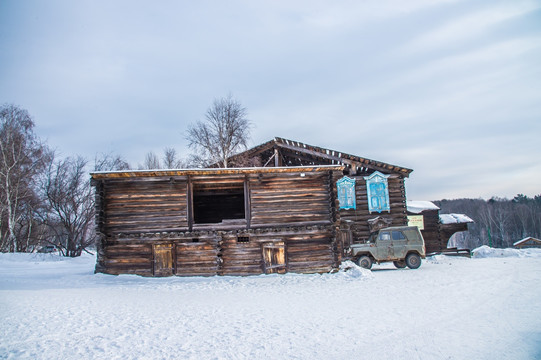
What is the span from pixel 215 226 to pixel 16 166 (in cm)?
2010

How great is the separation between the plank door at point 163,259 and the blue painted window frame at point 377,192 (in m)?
13.9

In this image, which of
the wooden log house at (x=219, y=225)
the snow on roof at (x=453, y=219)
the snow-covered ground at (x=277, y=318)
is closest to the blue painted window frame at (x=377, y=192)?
the wooden log house at (x=219, y=225)

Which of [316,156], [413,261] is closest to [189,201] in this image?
[413,261]

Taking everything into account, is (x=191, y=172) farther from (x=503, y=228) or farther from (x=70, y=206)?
(x=503, y=228)

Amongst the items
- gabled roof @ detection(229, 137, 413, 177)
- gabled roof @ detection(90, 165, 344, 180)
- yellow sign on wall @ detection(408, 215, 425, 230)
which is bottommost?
yellow sign on wall @ detection(408, 215, 425, 230)

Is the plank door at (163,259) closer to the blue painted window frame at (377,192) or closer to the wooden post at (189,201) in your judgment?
the wooden post at (189,201)

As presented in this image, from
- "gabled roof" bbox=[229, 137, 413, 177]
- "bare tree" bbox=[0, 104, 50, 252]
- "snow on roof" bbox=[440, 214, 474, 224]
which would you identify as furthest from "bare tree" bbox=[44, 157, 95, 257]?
"snow on roof" bbox=[440, 214, 474, 224]

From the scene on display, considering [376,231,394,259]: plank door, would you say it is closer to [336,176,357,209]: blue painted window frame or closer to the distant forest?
[336,176,357,209]: blue painted window frame

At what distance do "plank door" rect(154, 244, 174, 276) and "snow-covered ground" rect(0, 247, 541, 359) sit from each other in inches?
79.3

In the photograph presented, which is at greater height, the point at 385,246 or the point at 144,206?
the point at 144,206

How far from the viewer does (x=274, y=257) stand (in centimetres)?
1795

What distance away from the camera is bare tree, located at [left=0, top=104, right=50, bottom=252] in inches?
1081

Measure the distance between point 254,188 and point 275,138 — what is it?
10.4 m

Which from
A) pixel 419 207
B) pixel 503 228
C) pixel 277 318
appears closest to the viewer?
pixel 277 318
